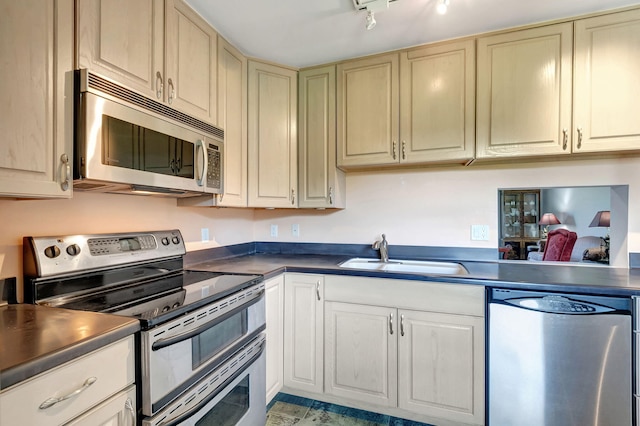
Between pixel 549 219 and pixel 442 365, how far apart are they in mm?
1884

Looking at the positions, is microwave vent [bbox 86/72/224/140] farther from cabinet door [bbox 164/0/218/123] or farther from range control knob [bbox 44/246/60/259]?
range control knob [bbox 44/246/60/259]

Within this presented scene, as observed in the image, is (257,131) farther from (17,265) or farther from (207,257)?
(17,265)

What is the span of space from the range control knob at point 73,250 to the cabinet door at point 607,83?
2.51m

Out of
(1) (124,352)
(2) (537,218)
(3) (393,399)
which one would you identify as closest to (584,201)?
(2) (537,218)

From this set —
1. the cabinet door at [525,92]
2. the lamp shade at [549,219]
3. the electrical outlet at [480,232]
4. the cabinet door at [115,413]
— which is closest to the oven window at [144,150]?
the cabinet door at [115,413]

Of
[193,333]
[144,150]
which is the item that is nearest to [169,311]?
[193,333]

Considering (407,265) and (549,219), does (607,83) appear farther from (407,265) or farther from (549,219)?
(407,265)

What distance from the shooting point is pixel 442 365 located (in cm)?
168

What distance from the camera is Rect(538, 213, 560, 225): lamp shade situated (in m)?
2.68

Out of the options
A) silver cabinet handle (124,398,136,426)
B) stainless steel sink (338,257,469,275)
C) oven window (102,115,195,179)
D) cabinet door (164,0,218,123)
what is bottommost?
silver cabinet handle (124,398,136,426)

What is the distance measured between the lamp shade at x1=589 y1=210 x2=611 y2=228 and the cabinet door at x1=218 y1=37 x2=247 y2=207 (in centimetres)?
242

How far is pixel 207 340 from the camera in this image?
4.14ft

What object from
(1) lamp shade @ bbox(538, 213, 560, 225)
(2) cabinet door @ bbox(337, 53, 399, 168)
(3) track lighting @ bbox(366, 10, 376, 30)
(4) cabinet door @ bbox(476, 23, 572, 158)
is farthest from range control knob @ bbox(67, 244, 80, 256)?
(1) lamp shade @ bbox(538, 213, 560, 225)

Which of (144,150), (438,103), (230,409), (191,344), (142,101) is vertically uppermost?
(438,103)
